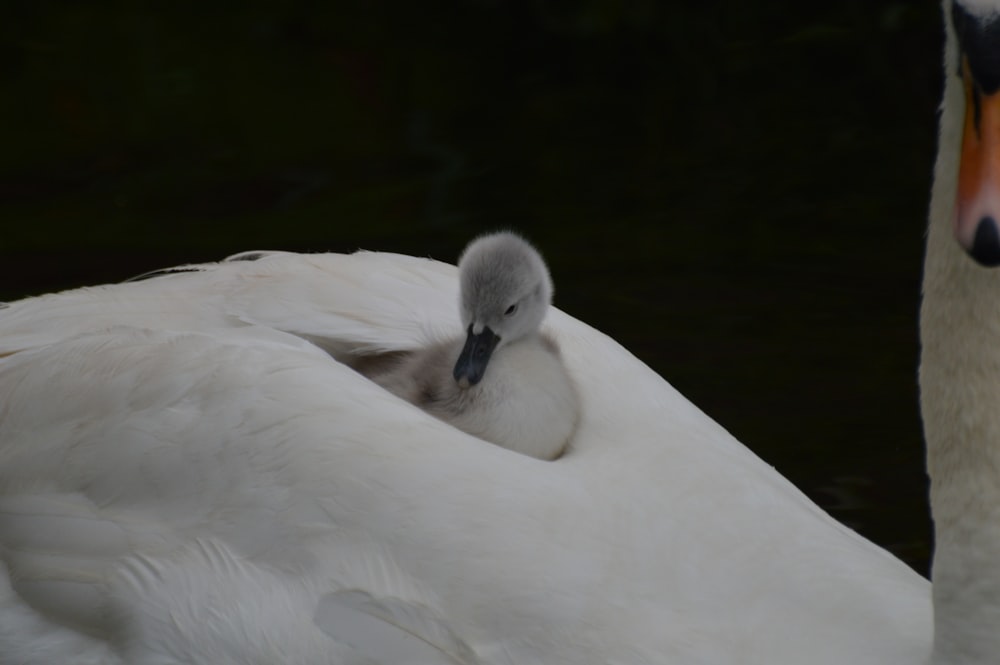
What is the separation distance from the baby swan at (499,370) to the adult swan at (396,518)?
6 centimetres

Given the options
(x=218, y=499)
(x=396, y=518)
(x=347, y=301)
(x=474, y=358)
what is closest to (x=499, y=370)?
(x=474, y=358)

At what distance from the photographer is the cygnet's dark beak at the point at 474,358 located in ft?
10.3

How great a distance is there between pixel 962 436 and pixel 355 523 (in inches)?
39.0

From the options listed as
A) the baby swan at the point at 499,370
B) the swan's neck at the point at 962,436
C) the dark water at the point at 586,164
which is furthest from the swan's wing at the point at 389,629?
the dark water at the point at 586,164

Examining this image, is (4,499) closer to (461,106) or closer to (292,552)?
(292,552)

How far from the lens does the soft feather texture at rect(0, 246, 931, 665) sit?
2.81 m

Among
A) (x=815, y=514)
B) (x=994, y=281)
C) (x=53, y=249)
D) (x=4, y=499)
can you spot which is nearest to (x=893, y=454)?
(x=815, y=514)

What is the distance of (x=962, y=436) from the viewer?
2.65 m

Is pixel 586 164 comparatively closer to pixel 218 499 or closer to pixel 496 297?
pixel 496 297

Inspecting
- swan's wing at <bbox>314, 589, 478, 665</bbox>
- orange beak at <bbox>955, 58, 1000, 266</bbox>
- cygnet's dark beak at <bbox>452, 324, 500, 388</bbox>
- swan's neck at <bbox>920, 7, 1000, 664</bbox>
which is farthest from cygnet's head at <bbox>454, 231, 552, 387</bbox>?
orange beak at <bbox>955, 58, 1000, 266</bbox>

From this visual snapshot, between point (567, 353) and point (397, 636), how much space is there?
0.81 m

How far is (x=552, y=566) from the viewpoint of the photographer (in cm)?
282

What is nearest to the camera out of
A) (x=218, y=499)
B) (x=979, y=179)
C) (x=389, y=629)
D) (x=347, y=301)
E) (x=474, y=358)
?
(x=979, y=179)

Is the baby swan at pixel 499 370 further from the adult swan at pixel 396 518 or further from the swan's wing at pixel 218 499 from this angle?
the swan's wing at pixel 218 499
